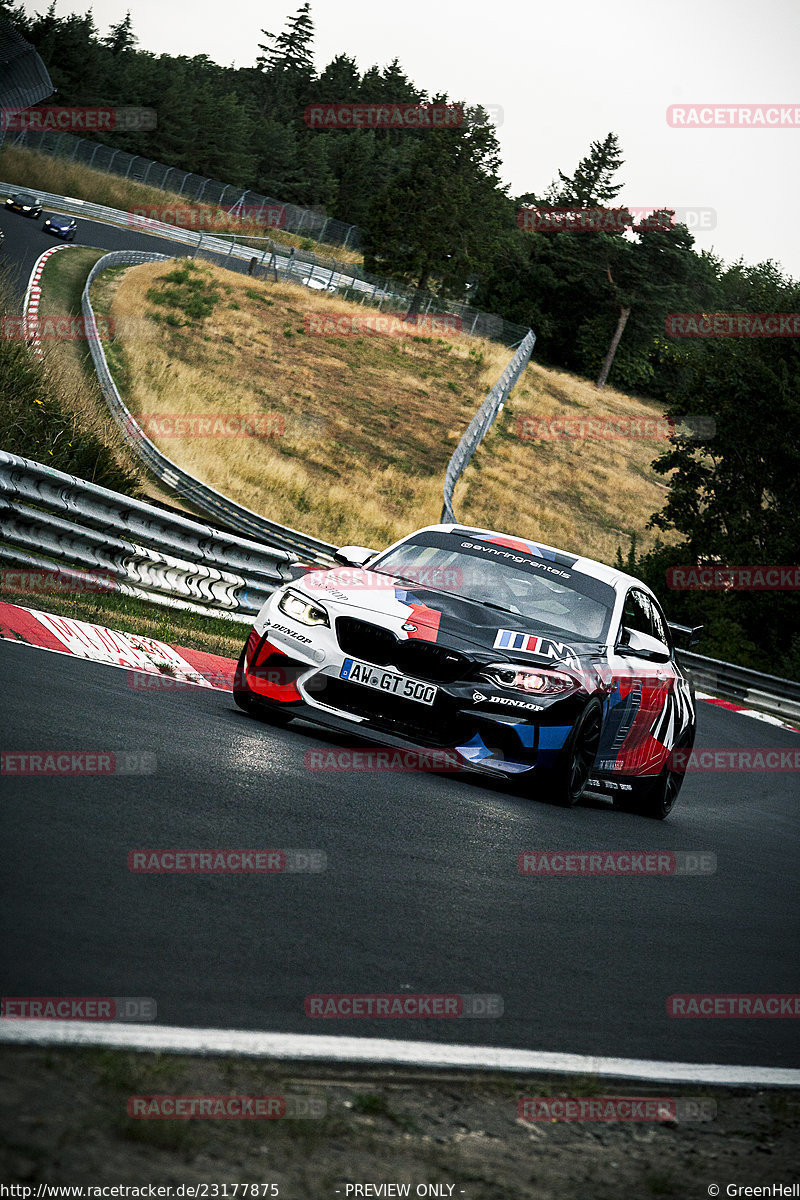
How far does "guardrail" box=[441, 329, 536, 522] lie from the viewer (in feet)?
108

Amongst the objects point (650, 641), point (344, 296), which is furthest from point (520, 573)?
point (344, 296)

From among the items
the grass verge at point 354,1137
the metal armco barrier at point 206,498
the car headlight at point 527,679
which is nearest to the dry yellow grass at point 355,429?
the metal armco barrier at point 206,498

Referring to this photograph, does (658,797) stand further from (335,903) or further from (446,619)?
(335,903)

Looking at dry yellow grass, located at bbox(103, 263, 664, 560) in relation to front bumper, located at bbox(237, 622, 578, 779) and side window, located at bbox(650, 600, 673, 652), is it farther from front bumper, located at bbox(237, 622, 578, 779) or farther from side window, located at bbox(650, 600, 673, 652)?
front bumper, located at bbox(237, 622, 578, 779)

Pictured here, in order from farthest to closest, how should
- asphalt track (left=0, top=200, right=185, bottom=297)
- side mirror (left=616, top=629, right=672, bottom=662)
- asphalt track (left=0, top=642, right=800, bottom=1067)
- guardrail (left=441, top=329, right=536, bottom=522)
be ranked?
1. asphalt track (left=0, top=200, right=185, bottom=297)
2. guardrail (left=441, top=329, right=536, bottom=522)
3. side mirror (left=616, top=629, right=672, bottom=662)
4. asphalt track (left=0, top=642, right=800, bottom=1067)

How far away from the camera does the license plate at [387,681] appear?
7680mm

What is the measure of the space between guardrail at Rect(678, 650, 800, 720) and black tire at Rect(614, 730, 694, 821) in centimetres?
1493

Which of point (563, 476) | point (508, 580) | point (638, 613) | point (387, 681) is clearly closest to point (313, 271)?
point (563, 476)

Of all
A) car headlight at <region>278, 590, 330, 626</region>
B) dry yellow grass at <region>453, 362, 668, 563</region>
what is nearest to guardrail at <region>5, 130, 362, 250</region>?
dry yellow grass at <region>453, 362, 668, 563</region>

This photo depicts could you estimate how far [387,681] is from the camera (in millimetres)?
7730

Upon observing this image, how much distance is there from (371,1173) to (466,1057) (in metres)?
0.93

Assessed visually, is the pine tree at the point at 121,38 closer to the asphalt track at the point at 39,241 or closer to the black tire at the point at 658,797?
the asphalt track at the point at 39,241

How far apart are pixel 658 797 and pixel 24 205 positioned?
45491 millimetres

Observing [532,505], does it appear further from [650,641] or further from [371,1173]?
[371,1173]
